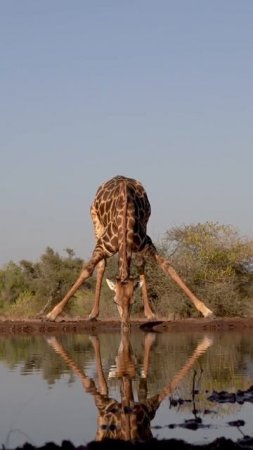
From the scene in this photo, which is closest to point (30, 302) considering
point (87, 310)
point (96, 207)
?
point (87, 310)

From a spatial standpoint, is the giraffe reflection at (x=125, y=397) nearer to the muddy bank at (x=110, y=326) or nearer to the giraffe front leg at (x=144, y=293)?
the giraffe front leg at (x=144, y=293)

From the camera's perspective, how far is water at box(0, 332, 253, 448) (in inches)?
334

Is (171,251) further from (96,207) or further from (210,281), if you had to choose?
(96,207)

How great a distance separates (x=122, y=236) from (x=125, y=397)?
9.12 m

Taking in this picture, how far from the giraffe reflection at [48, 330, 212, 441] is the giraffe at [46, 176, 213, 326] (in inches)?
103

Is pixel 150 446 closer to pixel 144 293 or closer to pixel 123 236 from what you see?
pixel 123 236

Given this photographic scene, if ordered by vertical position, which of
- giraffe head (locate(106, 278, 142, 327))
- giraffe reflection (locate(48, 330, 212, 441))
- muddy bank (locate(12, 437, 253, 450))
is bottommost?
muddy bank (locate(12, 437, 253, 450))

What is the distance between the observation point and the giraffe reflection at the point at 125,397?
8.23 meters

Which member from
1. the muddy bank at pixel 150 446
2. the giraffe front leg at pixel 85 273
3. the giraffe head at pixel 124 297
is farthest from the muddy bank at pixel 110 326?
the muddy bank at pixel 150 446

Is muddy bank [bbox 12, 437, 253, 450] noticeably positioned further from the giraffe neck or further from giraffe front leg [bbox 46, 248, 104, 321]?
giraffe front leg [bbox 46, 248, 104, 321]

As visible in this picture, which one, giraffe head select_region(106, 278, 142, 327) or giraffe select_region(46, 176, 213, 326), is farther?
giraffe select_region(46, 176, 213, 326)

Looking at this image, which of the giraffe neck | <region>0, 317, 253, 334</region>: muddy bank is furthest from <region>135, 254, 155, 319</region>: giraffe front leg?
the giraffe neck

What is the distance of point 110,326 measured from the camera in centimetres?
2159

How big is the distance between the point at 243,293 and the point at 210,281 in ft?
6.37
